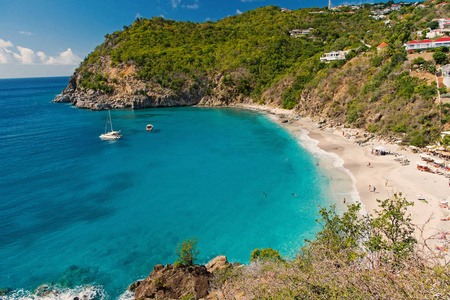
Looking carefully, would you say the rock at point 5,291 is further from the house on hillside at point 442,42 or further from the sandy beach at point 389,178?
the house on hillside at point 442,42

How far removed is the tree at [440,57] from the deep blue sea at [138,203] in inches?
1179

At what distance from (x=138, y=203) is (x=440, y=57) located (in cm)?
5771

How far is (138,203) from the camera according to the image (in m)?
30.7

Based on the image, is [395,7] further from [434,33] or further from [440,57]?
[440,57]

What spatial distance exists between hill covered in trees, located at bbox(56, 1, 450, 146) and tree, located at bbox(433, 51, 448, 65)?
1.16ft

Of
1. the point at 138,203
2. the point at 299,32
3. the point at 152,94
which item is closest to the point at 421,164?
the point at 138,203

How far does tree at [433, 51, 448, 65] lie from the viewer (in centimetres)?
4429

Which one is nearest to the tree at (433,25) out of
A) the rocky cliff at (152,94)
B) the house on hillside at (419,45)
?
the house on hillside at (419,45)

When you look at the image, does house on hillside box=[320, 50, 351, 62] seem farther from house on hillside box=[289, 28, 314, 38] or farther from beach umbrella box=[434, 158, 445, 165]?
house on hillside box=[289, 28, 314, 38]

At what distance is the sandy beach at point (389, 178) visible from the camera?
24294mm

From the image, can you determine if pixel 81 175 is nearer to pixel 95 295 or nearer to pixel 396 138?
pixel 95 295

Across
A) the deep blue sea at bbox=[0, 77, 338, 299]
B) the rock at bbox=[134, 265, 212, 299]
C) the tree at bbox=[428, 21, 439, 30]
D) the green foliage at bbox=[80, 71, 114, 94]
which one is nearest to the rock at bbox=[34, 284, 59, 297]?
the deep blue sea at bbox=[0, 77, 338, 299]

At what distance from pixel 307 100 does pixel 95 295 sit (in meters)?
66.8

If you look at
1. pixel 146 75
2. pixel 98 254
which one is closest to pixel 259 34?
pixel 146 75
